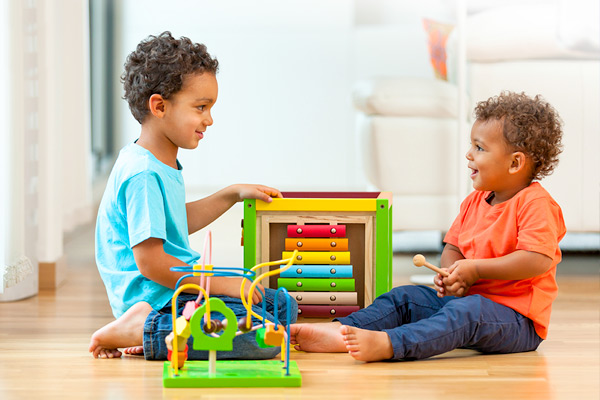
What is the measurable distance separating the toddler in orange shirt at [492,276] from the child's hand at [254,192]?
0.30 m

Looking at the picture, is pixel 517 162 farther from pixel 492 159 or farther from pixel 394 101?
pixel 394 101

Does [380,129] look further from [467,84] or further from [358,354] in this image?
[358,354]

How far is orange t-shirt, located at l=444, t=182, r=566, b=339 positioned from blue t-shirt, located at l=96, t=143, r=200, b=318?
0.52 meters

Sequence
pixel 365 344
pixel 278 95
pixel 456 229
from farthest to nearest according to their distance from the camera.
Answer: pixel 278 95 → pixel 456 229 → pixel 365 344

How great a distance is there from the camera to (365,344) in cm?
131

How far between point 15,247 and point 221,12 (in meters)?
2.06

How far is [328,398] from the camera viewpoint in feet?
3.72

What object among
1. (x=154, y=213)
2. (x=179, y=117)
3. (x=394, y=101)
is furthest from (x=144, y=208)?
(x=394, y=101)

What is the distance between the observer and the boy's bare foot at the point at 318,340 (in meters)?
1.39

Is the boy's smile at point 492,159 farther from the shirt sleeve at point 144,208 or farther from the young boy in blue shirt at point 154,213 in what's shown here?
the shirt sleeve at point 144,208

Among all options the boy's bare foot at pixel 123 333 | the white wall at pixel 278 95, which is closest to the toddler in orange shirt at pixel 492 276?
the boy's bare foot at pixel 123 333

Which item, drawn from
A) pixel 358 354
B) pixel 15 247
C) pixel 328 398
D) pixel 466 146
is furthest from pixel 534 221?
pixel 15 247

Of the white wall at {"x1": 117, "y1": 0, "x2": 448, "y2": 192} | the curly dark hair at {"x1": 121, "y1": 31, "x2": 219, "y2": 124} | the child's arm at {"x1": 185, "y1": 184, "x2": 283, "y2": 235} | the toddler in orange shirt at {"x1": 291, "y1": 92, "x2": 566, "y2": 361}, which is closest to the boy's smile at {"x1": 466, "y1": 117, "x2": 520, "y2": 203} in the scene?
the toddler in orange shirt at {"x1": 291, "y1": 92, "x2": 566, "y2": 361}

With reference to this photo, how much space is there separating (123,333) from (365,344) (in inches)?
15.9
